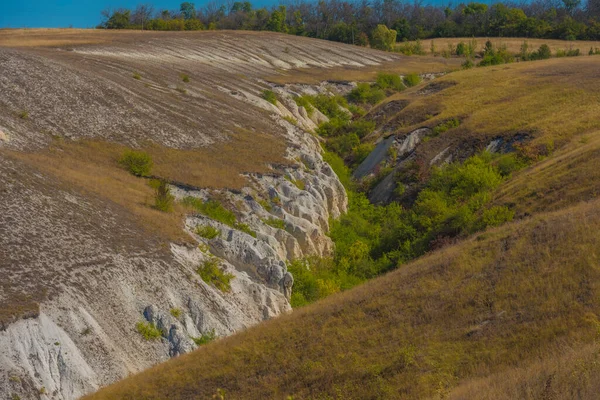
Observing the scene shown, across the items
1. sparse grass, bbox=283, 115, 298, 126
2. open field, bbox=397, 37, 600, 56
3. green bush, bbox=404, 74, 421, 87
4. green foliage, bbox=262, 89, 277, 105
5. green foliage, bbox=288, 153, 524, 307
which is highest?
open field, bbox=397, 37, 600, 56

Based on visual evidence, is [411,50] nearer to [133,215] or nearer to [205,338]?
[133,215]

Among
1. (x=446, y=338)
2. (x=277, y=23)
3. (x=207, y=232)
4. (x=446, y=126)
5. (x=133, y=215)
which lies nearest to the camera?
(x=446, y=338)

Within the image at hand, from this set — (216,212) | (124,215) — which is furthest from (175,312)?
(216,212)

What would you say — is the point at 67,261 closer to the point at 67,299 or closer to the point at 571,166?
the point at 67,299

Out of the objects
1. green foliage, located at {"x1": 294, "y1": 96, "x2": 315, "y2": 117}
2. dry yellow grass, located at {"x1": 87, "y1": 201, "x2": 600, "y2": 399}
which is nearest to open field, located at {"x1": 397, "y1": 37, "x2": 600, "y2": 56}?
green foliage, located at {"x1": 294, "y1": 96, "x2": 315, "y2": 117}

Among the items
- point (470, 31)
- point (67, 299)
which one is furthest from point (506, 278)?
point (470, 31)

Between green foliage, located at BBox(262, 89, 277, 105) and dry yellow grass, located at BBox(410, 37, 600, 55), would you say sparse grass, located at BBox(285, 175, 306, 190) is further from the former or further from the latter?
dry yellow grass, located at BBox(410, 37, 600, 55)

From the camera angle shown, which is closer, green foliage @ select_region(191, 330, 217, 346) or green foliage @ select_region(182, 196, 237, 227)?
green foliage @ select_region(191, 330, 217, 346)

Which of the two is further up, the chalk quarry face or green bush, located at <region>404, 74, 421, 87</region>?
green bush, located at <region>404, 74, 421, 87</region>

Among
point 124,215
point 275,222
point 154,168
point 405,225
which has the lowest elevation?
point 405,225
